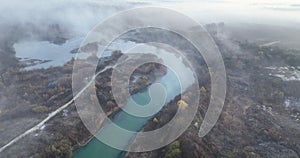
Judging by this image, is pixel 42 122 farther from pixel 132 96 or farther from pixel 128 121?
pixel 132 96

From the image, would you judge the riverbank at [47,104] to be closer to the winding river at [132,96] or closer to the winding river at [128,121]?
the winding river at [128,121]

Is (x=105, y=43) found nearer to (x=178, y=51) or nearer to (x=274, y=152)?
(x=178, y=51)

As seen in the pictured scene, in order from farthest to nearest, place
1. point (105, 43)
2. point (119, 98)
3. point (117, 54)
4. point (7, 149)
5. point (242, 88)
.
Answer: point (105, 43) < point (117, 54) < point (242, 88) < point (119, 98) < point (7, 149)

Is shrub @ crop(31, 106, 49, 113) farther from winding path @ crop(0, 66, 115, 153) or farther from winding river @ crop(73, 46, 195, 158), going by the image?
winding river @ crop(73, 46, 195, 158)

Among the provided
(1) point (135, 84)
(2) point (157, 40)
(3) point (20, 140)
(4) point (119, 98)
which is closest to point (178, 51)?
(2) point (157, 40)

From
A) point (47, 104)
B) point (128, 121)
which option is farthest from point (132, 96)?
point (47, 104)

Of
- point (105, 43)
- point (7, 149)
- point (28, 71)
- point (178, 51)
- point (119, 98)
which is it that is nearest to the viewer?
point (7, 149)

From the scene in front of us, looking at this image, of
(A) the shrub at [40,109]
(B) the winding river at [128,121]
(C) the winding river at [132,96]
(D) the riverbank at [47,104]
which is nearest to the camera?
(D) the riverbank at [47,104]

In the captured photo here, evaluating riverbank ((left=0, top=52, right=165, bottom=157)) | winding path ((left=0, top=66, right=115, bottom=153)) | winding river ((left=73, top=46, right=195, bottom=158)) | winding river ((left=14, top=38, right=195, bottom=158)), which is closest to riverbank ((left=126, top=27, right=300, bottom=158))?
winding river ((left=73, top=46, right=195, bottom=158))

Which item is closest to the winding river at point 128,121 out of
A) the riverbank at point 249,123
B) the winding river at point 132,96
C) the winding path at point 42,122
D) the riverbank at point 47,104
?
the winding river at point 132,96

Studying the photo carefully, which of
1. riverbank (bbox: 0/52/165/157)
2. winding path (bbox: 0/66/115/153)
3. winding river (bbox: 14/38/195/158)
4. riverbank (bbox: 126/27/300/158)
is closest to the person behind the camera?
riverbank (bbox: 126/27/300/158)

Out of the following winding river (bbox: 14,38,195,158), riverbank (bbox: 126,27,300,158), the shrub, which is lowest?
winding river (bbox: 14,38,195,158)
